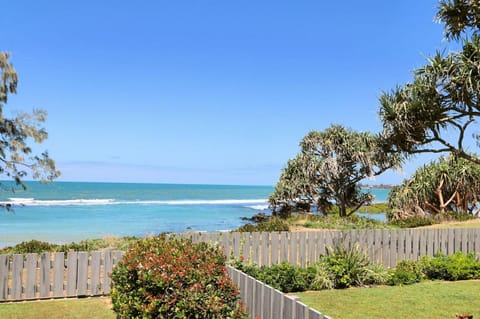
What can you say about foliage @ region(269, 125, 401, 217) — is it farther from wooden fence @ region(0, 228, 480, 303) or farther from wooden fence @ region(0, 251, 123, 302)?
wooden fence @ region(0, 251, 123, 302)

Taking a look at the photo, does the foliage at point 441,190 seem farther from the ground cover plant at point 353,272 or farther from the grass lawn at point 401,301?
the grass lawn at point 401,301

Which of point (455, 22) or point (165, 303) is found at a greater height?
point (455, 22)

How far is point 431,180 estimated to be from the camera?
23.6 metres

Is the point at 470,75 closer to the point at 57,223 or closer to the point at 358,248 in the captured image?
the point at 358,248

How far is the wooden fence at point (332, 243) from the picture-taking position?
9.97 m

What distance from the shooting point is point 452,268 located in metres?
9.75

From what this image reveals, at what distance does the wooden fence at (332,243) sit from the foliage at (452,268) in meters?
0.95

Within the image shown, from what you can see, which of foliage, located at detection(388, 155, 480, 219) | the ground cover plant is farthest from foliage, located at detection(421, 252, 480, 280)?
foliage, located at detection(388, 155, 480, 219)

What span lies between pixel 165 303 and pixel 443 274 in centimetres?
768

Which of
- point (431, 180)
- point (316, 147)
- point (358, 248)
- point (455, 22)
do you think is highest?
point (455, 22)

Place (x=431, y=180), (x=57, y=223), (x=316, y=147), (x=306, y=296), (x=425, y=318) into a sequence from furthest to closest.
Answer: (x=57, y=223) → (x=316, y=147) → (x=431, y=180) → (x=306, y=296) → (x=425, y=318)

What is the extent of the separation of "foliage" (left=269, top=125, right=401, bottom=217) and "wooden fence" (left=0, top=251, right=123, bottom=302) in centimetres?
1808

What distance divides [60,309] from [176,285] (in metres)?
4.14

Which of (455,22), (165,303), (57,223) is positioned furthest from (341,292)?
(57,223)
